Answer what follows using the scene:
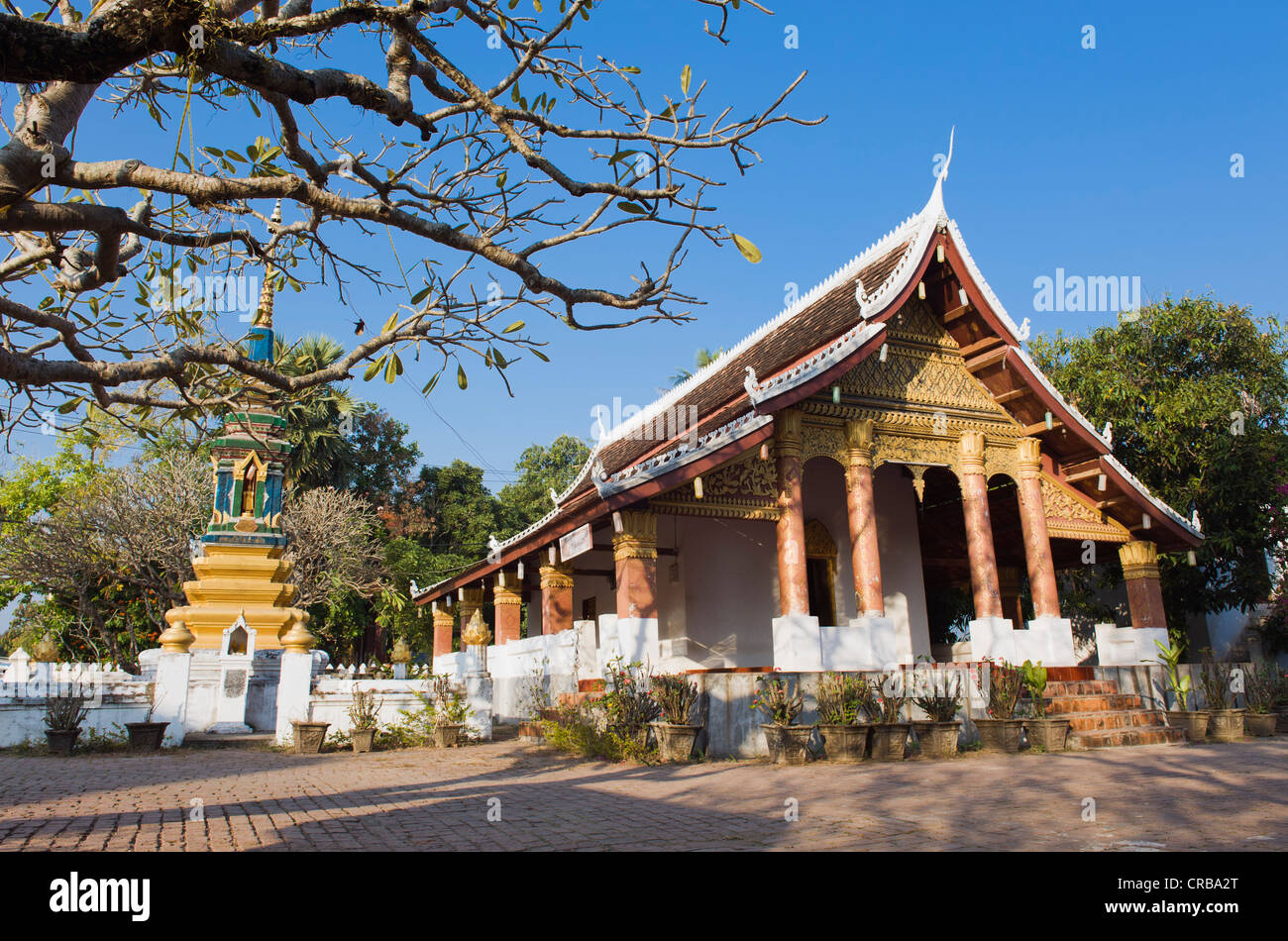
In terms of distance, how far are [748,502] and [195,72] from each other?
318 inches

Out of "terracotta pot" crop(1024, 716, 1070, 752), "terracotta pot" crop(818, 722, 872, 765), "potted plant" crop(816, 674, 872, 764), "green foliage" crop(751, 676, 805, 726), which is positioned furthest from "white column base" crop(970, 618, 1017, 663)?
"green foliage" crop(751, 676, 805, 726)

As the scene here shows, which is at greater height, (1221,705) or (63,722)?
(63,722)

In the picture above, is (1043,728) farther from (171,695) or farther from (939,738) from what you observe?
(171,695)

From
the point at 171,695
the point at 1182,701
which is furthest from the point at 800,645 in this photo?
the point at 171,695

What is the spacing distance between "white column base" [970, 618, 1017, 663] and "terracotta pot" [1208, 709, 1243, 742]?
7.66ft

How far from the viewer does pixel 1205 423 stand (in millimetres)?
15547

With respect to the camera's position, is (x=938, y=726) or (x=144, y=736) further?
(x=144, y=736)

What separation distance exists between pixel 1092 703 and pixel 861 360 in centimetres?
505

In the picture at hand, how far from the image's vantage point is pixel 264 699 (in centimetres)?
1448

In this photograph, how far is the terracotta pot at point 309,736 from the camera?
10922 mm

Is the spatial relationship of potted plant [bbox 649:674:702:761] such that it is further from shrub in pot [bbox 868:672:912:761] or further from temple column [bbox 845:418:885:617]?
temple column [bbox 845:418:885:617]

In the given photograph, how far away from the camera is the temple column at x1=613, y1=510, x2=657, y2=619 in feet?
33.4

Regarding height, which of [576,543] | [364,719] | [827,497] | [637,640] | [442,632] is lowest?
[364,719]

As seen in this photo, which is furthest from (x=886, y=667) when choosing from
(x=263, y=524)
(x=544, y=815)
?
(x=263, y=524)
